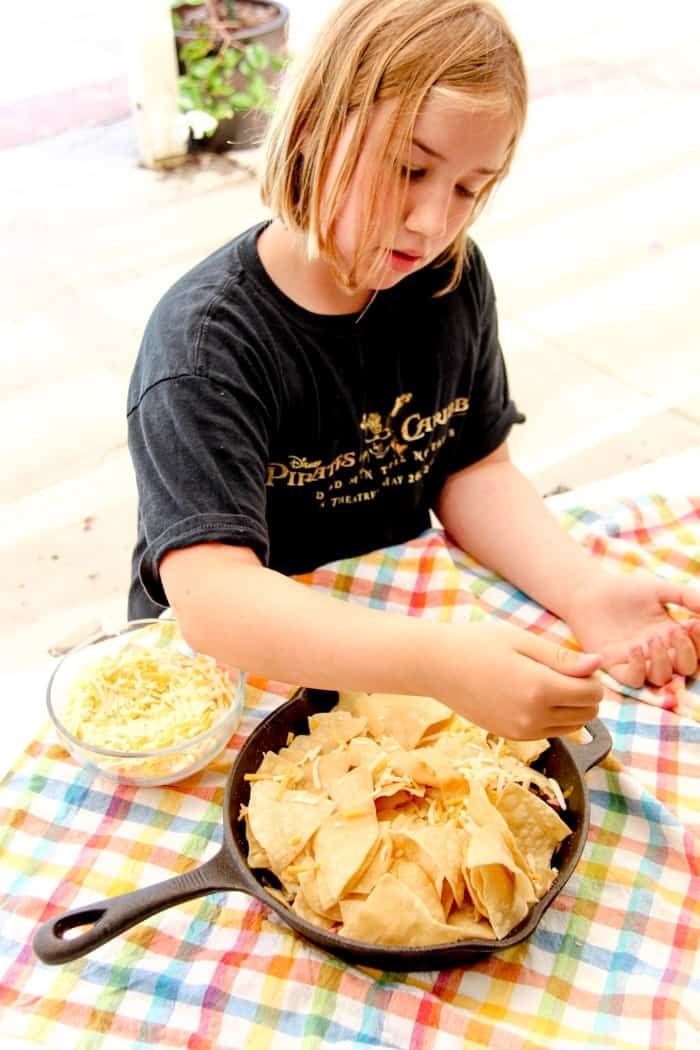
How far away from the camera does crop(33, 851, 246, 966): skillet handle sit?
30.8 inches

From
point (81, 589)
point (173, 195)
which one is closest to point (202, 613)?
point (81, 589)

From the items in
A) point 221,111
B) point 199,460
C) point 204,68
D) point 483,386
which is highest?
point 199,460

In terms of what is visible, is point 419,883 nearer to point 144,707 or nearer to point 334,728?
point 334,728

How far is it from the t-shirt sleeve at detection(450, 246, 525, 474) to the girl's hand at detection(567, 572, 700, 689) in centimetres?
23

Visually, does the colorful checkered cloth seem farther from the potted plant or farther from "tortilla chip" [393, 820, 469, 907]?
the potted plant

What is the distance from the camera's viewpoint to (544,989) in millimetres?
853

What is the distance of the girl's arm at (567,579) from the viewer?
1.16m

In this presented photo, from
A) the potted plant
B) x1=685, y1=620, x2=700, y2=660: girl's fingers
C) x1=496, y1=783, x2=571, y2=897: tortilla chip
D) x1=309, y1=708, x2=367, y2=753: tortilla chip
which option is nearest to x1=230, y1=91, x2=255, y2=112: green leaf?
the potted plant

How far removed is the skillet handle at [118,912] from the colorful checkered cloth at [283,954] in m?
0.06

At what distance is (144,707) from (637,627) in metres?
0.55

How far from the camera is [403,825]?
901 millimetres

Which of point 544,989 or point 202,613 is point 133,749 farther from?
point 544,989

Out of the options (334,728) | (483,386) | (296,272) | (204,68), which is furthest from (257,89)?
(334,728)

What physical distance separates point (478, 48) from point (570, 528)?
0.64 metres
